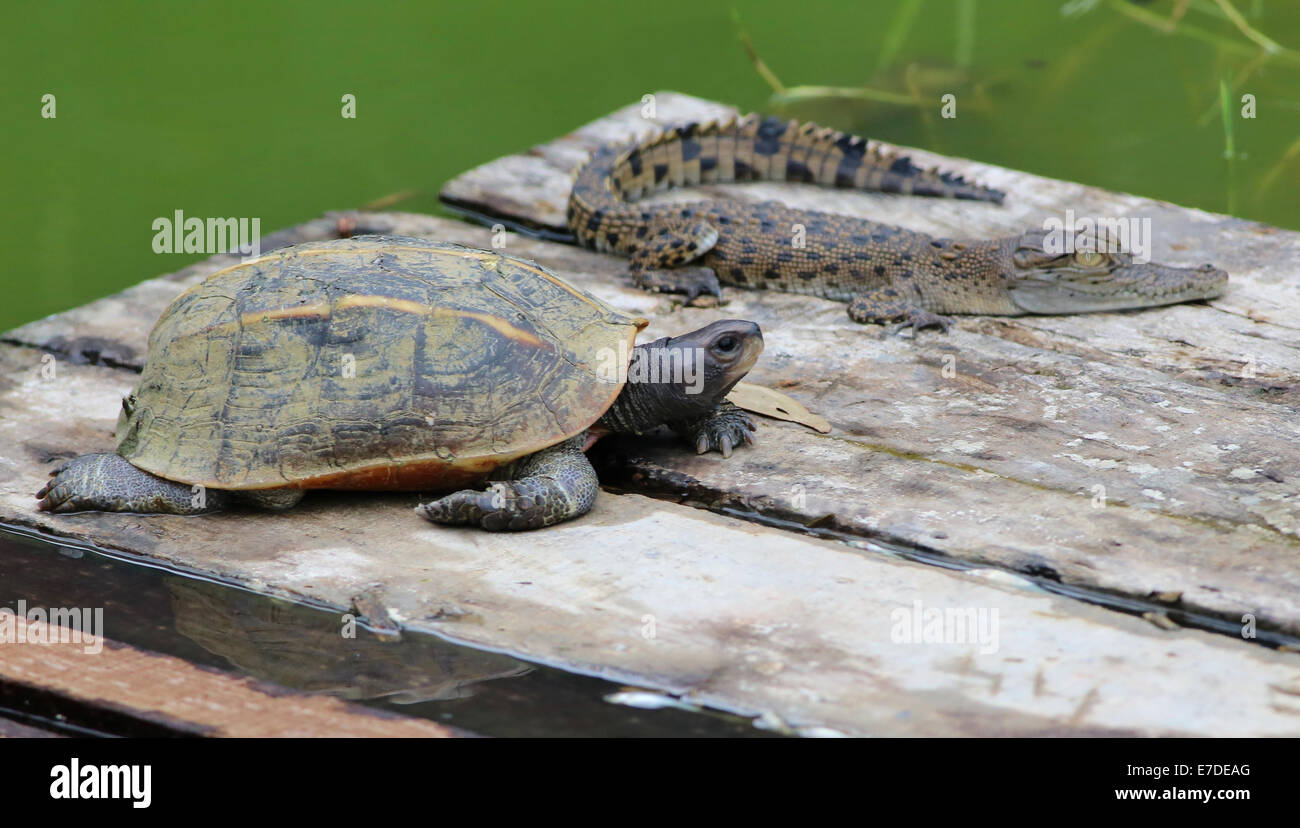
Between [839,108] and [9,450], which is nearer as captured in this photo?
[9,450]

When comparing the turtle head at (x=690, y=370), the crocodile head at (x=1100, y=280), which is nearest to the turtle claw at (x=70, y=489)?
the turtle head at (x=690, y=370)

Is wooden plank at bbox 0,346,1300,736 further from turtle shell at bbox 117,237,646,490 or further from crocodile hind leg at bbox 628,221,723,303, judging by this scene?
crocodile hind leg at bbox 628,221,723,303

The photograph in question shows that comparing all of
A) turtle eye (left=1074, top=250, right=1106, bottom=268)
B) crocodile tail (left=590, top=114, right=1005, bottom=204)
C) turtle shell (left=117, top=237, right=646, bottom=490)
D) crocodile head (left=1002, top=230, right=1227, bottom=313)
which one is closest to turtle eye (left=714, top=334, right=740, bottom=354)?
turtle shell (left=117, top=237, right=646, bottom=490)

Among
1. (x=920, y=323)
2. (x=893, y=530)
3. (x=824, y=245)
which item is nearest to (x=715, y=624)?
(x=893, y=530)

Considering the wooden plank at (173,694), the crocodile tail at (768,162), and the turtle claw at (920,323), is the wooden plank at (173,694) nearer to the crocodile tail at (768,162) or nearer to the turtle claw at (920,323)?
the turtle claw at (920,323)

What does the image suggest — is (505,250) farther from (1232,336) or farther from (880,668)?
(880,668)
